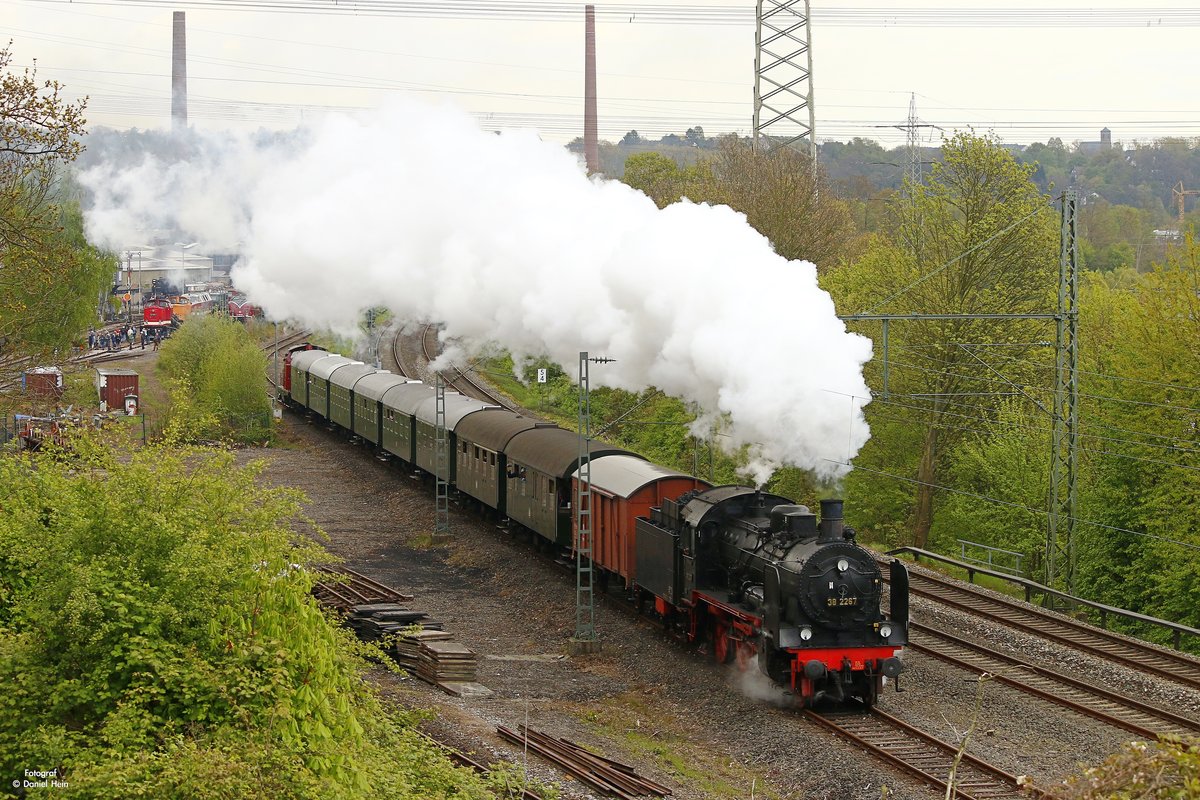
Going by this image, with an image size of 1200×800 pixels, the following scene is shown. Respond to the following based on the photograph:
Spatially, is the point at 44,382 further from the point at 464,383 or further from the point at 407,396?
the point at 464,383

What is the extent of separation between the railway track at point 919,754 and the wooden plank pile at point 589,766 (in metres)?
3.10

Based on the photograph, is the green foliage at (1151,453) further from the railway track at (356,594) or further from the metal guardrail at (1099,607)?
the railway track at (356,594)

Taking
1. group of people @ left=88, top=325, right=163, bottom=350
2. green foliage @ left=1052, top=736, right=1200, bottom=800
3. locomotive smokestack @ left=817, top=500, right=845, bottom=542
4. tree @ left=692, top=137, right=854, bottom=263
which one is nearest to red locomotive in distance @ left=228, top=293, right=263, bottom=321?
group of people @ left=88, top=325, right=163, bottom=350

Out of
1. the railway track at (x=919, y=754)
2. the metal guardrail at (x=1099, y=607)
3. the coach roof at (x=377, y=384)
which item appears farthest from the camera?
the coach roof at (x=377, y=384)

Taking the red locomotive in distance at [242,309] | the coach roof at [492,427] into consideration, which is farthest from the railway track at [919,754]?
the red locomotive in distance at [242,309]

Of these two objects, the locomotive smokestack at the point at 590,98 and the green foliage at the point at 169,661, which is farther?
the locomotive smokestack at the point at 590,98

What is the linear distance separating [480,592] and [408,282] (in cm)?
883

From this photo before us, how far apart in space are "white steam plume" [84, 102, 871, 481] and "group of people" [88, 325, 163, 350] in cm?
3078

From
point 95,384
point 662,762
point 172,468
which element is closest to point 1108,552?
point 662,762

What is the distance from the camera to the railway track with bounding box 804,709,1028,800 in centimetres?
1455

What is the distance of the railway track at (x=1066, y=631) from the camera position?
20203 millimetres

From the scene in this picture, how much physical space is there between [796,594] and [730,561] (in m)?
2.63

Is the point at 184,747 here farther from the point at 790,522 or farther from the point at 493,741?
the point at 790,522

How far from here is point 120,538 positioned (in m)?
12.1
